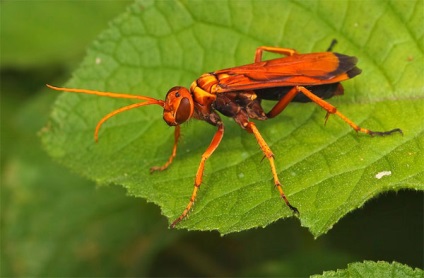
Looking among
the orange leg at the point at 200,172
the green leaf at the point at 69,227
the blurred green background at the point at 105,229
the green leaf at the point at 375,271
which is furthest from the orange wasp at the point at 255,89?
the green leaf at the point at 69,227

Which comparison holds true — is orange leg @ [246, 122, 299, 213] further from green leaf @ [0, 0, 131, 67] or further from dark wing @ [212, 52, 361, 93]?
green leaf @ [0, 0, 131, 67]

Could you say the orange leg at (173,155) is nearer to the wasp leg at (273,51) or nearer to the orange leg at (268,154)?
the orange leg at (268,154)

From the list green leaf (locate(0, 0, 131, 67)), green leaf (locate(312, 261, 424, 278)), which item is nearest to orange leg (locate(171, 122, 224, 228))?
green leaf (locate(312, 261, 424, 278))

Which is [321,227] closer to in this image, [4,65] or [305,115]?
[305,115]

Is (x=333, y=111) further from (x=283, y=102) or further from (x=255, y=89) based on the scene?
(x=255, y=89)

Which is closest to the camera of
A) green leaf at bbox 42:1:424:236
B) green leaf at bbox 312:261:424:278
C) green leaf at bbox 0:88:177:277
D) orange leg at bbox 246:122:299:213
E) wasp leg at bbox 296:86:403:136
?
green leaf at bbox 312:261:424:278
